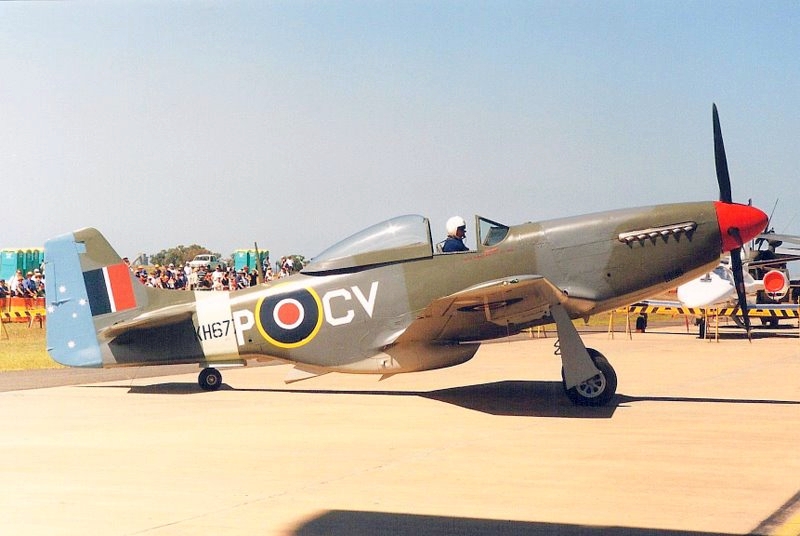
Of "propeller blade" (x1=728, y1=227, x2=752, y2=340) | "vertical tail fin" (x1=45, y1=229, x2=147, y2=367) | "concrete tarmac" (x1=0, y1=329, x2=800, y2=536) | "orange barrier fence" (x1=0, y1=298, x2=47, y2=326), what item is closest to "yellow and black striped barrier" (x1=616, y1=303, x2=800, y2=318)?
"concrete tarmac" (x1=0, y1=329, x2=800, y2=536)

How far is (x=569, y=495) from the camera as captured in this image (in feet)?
19.6

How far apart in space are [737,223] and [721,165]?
3.40 ft

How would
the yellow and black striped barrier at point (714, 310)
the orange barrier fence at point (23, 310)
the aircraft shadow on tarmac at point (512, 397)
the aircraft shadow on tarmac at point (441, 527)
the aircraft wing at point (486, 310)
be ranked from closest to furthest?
the aircraft shadow on tarmac at point (441, 527) → the aircraft wing at point (486, 310) → the aircraft shadow on tarmac at point (512, 397) → the yellow and black striped barrier at point (714, 310) → the orange barrier fence at point (23, 310)

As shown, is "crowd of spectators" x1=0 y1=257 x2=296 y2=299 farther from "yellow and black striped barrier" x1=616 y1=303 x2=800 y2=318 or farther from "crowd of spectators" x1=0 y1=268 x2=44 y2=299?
"yellow and black striped barrier" x1=616 y1=303 x2=800 y2=318

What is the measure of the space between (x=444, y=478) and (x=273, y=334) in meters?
5.11

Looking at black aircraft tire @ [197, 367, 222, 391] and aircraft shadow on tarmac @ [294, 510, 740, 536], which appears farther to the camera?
black aircraft tire @ [197, 367, 222, 391]

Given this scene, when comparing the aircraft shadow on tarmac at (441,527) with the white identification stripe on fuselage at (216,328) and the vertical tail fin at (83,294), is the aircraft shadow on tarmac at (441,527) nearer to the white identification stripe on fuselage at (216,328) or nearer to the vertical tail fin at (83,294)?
the white identification stripe on fuselage at (216,328)

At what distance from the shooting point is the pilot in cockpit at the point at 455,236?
1090 cm

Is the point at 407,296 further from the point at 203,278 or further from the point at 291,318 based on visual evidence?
the point at 203,278

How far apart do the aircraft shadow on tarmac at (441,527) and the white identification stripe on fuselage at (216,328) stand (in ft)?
20.6

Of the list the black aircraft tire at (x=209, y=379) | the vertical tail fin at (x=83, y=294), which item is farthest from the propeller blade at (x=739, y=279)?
the vertical tail fin at (x=83, y=294)

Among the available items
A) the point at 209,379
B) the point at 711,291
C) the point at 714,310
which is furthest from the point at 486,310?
the point at 714,310

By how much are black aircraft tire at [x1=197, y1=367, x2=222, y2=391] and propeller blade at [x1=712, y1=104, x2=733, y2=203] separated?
6.67m

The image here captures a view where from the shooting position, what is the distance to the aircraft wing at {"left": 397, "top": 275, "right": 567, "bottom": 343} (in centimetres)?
952
